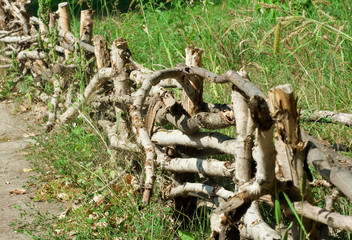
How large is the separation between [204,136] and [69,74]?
8.43 ft

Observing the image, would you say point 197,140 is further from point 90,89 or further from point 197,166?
point 90,89

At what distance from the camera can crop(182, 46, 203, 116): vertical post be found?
3.18 meters

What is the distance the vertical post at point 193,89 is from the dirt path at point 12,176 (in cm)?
137

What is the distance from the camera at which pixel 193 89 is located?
10.4 feet

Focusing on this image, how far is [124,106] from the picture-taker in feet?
12.9

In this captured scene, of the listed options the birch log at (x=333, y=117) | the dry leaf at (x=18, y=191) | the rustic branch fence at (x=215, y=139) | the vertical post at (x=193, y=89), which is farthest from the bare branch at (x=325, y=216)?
the dry leaf at (x=18, y=191)

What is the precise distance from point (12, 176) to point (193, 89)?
232cm

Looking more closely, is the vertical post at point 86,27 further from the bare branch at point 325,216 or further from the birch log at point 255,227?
the bare branch at point 325,216

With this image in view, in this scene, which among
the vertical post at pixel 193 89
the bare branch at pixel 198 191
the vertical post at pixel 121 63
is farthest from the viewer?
the vertical post at pixel 121 63

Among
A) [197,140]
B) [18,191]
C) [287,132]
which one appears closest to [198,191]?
[197,140]

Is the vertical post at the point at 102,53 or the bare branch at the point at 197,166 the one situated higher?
the vertical post at the point at 102,53

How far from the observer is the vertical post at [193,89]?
3178 millimetres

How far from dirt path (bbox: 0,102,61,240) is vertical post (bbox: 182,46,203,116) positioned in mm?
1367

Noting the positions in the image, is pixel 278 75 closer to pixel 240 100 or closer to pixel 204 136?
pixel 204 136
